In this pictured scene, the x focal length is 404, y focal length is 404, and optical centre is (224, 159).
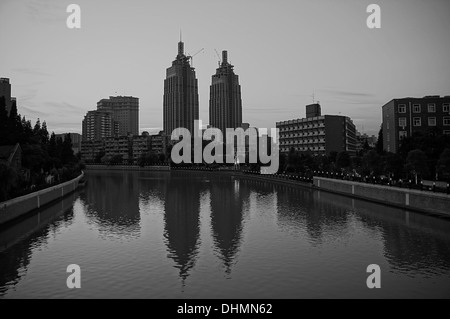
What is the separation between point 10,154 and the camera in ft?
165

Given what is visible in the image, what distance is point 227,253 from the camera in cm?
2348

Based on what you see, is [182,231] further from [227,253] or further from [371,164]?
[371,164]

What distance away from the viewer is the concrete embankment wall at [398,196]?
1318 inches

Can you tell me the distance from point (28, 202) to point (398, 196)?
1400 inches

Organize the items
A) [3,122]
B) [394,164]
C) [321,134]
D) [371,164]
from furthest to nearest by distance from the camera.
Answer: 1. [321,134]
2. [3,122]
3. [371,164]
4. [394,164]

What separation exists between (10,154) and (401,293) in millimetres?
48081

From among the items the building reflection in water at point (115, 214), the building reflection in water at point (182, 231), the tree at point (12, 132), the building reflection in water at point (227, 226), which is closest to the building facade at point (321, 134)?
the building reflection in water at point (227, 226)

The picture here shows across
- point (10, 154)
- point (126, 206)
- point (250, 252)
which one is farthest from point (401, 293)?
point (10, 154)

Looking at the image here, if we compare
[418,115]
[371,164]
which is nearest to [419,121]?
[418,115]

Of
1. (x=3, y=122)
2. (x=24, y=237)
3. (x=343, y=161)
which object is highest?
(x=3, y=122)
